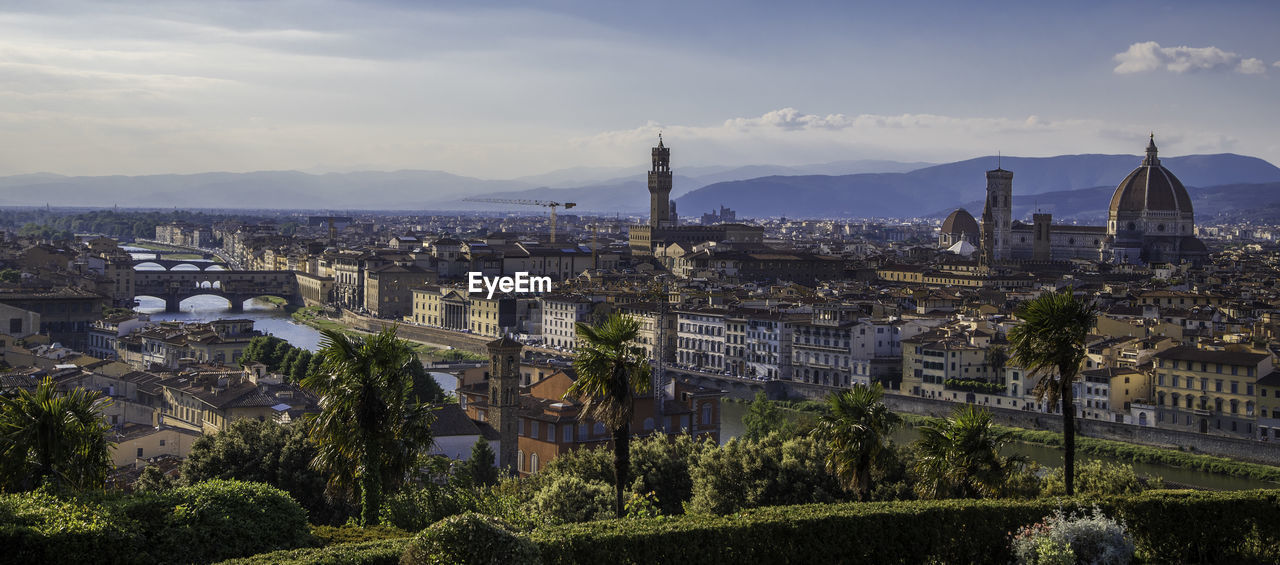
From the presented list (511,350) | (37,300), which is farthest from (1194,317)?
(37,300)

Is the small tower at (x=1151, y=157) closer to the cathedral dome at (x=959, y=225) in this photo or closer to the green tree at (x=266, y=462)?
the cathedral dome at (x=959, y=225)

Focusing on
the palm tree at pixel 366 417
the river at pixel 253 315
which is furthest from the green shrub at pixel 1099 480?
the river at pixel 253 315

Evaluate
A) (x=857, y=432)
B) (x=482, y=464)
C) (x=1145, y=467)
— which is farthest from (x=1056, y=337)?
(x=1145, y=467)

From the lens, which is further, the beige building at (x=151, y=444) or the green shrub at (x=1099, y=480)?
the beige building at (x=151, y=444)

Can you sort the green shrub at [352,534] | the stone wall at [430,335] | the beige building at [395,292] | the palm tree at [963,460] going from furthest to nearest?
the beige building at [395,292] < the stone wall at [430,335] < the palm tree at [963,460] < the green shrub at [352,534]

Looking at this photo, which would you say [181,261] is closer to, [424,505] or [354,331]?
[354,331]

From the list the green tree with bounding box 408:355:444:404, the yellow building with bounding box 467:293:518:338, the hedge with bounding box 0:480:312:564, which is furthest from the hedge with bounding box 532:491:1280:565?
the yellow building with bounding box 467:293:518:338

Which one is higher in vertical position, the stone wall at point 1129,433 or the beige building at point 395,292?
the beige building at point 395,292

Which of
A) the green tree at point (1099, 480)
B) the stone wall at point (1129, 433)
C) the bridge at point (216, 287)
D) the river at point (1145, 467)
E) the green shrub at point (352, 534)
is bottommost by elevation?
the river at point (1145, 467)
